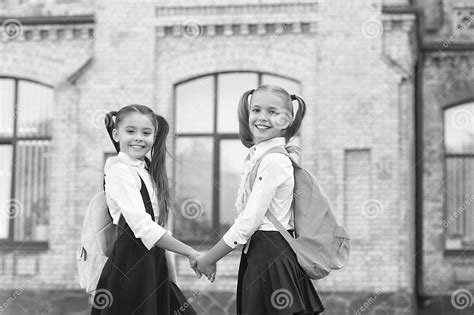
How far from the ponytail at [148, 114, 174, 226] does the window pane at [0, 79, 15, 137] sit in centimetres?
828

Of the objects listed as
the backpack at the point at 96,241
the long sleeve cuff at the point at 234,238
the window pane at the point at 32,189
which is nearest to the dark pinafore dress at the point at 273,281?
the long sleeve cuff at the point at 234,238

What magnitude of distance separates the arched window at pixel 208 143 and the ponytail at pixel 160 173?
728 centimetres

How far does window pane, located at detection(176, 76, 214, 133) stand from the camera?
1341 cm

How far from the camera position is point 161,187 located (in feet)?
19.3

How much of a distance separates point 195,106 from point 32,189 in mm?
2745

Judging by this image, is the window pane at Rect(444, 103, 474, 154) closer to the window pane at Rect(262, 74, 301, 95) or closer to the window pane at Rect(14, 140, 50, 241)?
the window pane at Rect(262, 74, 301, 95)

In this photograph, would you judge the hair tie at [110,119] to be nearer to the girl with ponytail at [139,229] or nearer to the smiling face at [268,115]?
the girl with ponytail at [139,229]

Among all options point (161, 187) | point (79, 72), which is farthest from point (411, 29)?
point (161, 187)

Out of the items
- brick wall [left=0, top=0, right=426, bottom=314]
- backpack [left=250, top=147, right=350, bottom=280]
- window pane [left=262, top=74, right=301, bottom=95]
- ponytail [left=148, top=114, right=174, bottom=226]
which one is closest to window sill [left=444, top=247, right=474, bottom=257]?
brick wall [left=0, top=0, right=426, bottom=314]

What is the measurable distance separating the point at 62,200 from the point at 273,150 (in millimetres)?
8442

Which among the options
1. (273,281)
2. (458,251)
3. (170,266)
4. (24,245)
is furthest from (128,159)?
(458,251)

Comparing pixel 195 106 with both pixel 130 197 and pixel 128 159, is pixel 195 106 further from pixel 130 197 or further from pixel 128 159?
pixel 130 197

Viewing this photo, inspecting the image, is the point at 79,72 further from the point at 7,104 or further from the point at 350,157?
the point at 350,157

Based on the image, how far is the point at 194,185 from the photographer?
525 inches
